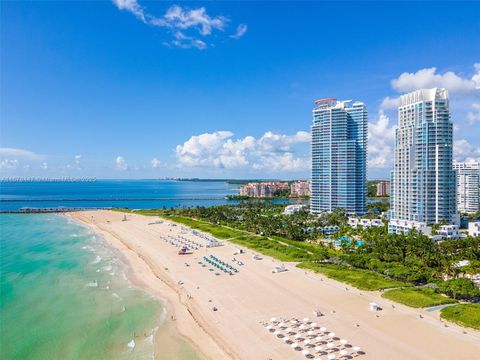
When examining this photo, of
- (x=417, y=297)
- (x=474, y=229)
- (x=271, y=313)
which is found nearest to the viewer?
(x=271, y=313)

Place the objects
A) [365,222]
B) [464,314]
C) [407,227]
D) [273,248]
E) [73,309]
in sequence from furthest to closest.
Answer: [365,222]
[407,227]
[273,248]
[73,309]
[464,314]

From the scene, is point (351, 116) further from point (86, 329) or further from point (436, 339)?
point (86, 329)

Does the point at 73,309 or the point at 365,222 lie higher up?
the point at 365,222

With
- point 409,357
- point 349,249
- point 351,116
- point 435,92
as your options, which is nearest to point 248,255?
point 349,249

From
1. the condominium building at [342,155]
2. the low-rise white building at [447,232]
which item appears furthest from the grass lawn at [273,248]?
the condominium building at [342,155]

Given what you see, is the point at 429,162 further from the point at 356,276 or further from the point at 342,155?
the point at 356,276

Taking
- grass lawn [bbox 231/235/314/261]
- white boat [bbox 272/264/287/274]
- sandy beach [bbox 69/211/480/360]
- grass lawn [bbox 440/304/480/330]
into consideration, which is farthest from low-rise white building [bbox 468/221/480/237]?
white boat [bbox 272/264/287/274]

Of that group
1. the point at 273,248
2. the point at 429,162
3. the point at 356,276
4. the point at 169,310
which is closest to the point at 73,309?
the point at 169,310

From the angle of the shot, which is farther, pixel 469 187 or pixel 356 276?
pixel 469 187
